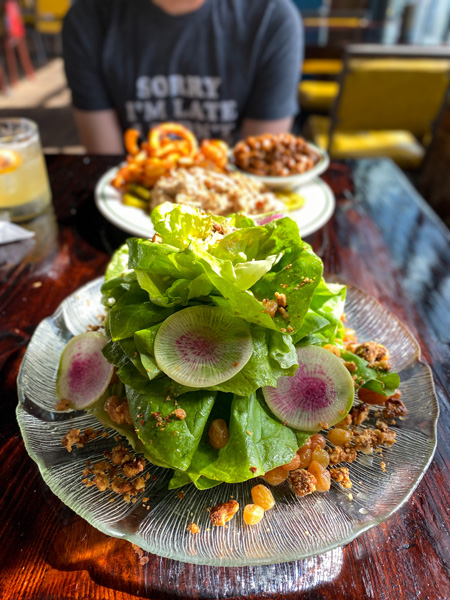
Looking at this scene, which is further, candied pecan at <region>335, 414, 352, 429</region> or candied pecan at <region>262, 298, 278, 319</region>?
candied pecan at <region>335, 414, 352, 429</region>

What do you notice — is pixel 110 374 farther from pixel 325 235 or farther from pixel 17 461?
pixel 325 235

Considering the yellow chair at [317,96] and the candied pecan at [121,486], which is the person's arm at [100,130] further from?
the yellow chair at [317,96]

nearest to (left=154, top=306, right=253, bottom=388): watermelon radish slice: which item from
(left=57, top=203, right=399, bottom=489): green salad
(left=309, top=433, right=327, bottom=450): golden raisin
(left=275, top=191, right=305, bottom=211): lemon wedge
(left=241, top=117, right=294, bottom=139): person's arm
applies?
(left=57, top=203, right=399, bottom=489): green salad

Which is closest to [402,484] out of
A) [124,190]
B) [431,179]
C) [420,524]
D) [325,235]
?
[420,524]

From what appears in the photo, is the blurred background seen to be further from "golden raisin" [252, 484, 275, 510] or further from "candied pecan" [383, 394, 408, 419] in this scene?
"golden raisin" [252, 484, 275, 510]

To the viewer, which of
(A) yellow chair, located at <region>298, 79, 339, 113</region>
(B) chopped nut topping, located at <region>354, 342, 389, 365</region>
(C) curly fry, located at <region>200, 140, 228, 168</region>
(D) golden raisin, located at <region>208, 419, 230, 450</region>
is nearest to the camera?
(D) golden raisin, located at <region>208, 419, 230, 450</region>

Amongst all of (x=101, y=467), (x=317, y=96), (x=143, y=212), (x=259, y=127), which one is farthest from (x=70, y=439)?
(x=317, y=96)
